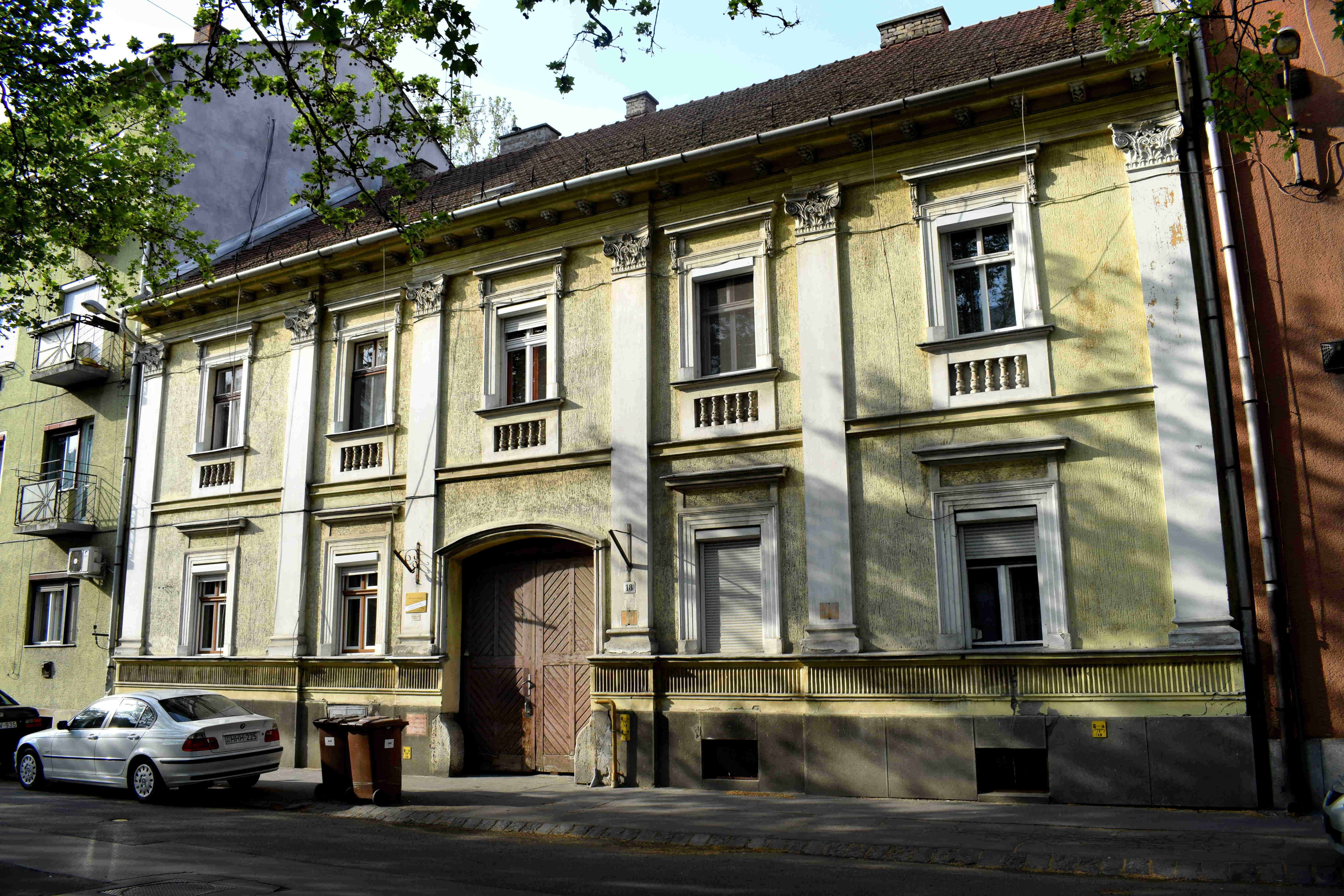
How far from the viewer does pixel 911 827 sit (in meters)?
9.77

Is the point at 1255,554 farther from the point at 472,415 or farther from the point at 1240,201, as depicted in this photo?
the point at 472,415

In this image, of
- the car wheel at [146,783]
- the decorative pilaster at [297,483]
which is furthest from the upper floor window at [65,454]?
the car wheel at [146,783]

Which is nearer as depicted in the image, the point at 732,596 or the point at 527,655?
the point at 732,596

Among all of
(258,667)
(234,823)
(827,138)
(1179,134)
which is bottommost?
(234,823)

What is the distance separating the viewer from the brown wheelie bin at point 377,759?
12.3 m

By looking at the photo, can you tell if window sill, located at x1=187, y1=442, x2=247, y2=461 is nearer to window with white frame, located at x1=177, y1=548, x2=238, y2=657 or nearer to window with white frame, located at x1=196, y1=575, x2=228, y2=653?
window with white frame, located at x1=177, y1=548, x2=238, y2=657

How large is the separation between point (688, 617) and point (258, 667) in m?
7.95

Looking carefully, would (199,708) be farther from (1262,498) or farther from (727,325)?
(1262,498)

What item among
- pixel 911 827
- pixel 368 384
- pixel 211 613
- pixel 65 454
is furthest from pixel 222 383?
pixel 911 827

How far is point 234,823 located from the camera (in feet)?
36.9

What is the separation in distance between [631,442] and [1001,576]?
5090mm

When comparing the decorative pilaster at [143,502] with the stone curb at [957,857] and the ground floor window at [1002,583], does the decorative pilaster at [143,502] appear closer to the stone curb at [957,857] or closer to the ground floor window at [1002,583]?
the stone curb at [957,857]

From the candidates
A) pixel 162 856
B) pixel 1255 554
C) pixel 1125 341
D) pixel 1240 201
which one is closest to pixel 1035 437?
pixel 1125 341

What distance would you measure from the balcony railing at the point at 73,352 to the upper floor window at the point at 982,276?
650 inches
